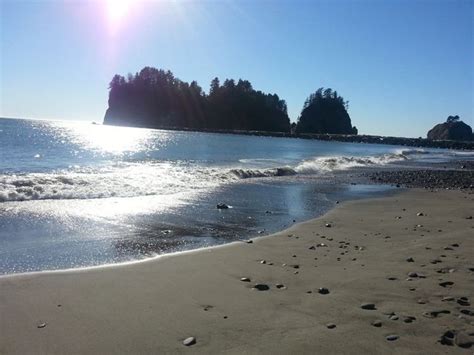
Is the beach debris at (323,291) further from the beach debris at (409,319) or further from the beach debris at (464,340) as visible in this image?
the beach debris at (464,340)

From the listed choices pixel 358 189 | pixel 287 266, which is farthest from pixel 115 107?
pixel 287 266

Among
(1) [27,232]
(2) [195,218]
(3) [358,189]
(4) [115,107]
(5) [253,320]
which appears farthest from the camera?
(4) [115,107]

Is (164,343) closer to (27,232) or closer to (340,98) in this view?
(27,232)

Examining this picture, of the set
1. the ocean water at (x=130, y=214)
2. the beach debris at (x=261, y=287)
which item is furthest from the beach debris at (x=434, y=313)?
the ocean water at (x=130, y=214)

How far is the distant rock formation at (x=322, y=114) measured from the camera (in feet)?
593

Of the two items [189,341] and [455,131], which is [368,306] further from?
[455,131]

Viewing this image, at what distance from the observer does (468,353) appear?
3.92 m

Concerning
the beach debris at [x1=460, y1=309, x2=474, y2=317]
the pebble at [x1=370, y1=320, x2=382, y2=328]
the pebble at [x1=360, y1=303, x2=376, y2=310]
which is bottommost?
the pebble at [x1=360, y1=303, x2=376, y2=310]

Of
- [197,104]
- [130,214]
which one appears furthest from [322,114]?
[130,214]

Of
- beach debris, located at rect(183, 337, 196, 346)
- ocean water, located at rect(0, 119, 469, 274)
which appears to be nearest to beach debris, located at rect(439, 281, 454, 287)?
beach debris, located at rect(183, 337, 196, 346)

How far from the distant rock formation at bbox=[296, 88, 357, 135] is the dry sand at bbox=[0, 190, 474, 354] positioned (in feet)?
576

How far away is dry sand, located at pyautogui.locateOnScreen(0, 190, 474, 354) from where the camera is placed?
4.15 metres

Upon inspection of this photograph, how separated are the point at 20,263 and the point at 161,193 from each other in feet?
31.7

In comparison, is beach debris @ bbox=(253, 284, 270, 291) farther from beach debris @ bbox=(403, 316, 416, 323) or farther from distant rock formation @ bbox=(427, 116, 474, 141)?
distant rock formation @ bbox=(427, 116, 474, 141)
